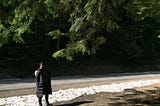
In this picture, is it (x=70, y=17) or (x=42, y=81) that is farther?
(x=42, y=81)

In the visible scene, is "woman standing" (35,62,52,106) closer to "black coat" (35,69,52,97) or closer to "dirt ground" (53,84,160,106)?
"black coat" (35,69,52,97)

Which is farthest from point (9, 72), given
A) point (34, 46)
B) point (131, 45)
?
point (131, 45)

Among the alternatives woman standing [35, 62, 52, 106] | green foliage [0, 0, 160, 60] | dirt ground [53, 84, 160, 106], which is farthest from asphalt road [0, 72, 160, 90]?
green foliage [0, 0, 160, 60]

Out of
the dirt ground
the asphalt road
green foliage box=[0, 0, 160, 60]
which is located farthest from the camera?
the asphalt road

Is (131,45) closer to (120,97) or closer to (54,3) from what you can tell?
(120,97)

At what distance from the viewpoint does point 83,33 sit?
36.7ft

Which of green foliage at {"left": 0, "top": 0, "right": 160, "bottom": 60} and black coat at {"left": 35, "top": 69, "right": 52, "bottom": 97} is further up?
green foliage at {"left": 0, "top": 0, "right": 160, "bottom": 60}

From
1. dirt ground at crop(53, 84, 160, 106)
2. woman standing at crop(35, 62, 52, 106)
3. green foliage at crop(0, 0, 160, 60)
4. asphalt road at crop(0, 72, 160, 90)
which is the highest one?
green foliage at crop(0, 0, 160, 60)

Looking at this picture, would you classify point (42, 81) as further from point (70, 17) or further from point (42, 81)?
point (70, 17)

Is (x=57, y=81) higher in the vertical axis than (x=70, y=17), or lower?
lower

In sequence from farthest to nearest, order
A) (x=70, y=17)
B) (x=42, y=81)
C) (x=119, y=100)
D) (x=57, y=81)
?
(x=57, y=81)
(x=119, y=100)
(x=42, y=81)
(x=70, y=17)

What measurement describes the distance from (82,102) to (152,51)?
42.0 metres

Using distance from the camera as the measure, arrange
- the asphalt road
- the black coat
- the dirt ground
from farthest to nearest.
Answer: the asphalt road, the dirt ground, the black coat

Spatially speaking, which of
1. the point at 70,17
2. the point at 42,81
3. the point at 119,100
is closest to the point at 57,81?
the point at 119,100
